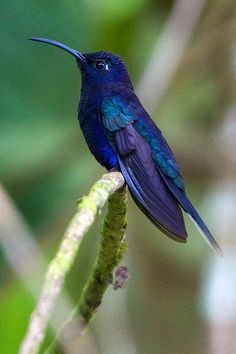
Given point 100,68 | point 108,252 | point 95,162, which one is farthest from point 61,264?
point 95,162

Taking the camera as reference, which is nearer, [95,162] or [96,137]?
[96,137]

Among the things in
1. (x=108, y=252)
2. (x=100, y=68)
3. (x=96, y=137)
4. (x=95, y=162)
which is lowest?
(x=95, y=162)

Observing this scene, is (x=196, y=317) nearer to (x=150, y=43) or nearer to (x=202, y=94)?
(x=202, y=94)

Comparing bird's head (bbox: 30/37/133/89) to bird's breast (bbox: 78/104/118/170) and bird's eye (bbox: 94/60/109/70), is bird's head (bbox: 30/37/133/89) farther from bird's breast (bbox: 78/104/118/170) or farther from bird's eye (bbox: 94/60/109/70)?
bird's breast (bbox: 78/104/118/170)

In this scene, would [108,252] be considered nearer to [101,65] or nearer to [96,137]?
[96,137]

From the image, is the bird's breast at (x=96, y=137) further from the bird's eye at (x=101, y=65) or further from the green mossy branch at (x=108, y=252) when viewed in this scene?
the green mossy branch at (x=108, y=252)

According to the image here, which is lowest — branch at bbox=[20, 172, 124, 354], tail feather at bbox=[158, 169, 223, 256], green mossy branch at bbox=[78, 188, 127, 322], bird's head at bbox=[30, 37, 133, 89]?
tail feather at bbox=[158, 169, 223, 256]

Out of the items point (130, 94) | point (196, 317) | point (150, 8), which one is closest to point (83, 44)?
point (130, 94)

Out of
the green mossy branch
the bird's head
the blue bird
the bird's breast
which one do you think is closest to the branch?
the green mossy branch
